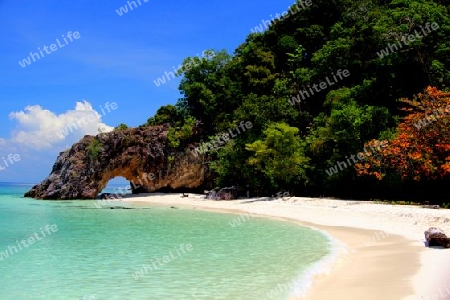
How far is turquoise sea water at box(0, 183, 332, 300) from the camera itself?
22.6ft

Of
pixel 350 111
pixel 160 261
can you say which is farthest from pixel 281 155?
pixel 160 261

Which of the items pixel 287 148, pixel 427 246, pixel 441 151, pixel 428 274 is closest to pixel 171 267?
pixel 428 274

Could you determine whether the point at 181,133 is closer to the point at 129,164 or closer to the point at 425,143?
the point at 129,164

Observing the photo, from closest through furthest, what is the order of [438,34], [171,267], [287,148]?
1. [171,267]
2. [438,34]
3. [287,148]

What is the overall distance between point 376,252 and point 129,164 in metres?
30.7

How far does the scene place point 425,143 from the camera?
17.8m

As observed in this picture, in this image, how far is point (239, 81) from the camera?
122ft

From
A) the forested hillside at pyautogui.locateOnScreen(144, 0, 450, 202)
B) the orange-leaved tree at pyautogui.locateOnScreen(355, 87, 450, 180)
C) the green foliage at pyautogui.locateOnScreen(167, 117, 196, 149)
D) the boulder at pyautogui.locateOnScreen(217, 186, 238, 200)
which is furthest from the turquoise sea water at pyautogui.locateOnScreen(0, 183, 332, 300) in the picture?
the green foliage at pyautogui.locateOnScreen(167, 117, 196, 149)

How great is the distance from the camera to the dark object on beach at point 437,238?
9.32 metres

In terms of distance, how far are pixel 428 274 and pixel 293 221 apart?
10347 millimetres

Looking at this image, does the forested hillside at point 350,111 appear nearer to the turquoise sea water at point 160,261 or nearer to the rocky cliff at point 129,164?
the rocky cliff at point 129,164

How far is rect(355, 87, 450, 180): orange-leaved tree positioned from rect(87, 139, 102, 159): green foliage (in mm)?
25863

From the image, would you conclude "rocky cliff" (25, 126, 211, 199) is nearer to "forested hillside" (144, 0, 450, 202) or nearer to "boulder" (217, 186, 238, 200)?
"forested hillside" (144, 0, 450, 202)

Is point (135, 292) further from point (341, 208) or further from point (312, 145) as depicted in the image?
point (312, 145)
